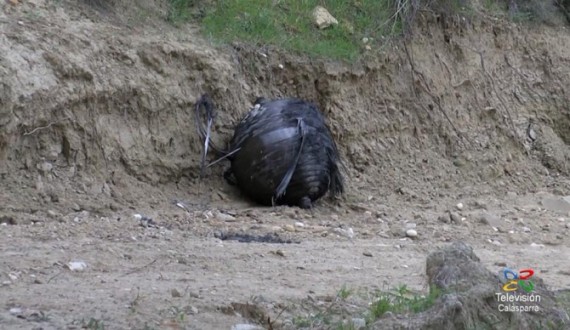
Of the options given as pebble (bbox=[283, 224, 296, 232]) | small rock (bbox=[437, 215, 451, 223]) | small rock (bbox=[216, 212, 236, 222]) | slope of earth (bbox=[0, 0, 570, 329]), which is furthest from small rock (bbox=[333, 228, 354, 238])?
small rock (bbox=[437, 215, 451, 223])

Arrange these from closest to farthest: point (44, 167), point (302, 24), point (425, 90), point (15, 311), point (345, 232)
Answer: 1. point (15, 311)
2. point (44, 167)
3. point (345, 232)
4. point (302, 24)
5. point (425, 90)

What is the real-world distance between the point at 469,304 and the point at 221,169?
417 centimetres

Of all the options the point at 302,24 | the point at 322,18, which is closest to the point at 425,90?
the point at 322,18

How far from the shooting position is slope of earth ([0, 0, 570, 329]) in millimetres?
5629

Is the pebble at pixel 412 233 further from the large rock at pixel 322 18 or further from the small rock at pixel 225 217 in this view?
the large rock at pixel 322 18

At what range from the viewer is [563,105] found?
470 inches

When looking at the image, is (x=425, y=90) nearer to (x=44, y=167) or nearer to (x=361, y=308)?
(x=44, y=167)

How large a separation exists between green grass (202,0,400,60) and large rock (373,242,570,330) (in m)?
4.43

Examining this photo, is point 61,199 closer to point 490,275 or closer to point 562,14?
point 490,275

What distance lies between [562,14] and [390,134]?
3.67m

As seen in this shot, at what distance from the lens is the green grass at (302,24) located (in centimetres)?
952

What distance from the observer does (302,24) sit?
998 centimetres

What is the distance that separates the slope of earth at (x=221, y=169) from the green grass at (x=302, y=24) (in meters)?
A: 0.17

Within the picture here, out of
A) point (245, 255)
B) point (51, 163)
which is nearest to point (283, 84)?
point (51, 163)
